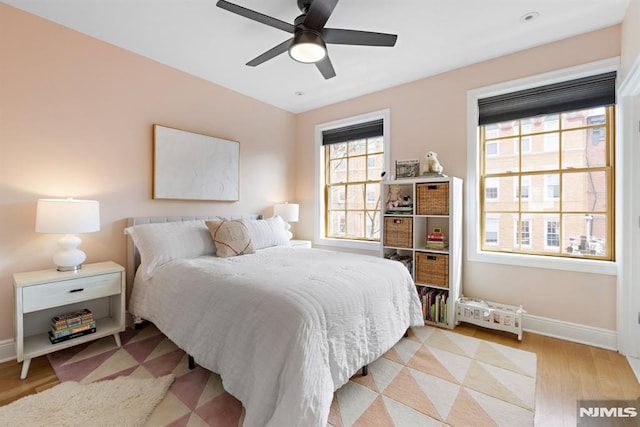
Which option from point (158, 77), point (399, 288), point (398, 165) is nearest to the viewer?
point (399, 288)

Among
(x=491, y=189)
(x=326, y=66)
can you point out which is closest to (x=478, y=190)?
(x=491, y=189)

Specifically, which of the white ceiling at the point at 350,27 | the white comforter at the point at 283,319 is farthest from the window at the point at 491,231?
the white ceiling at the point at 350,27

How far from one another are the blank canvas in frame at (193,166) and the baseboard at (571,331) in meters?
3.45

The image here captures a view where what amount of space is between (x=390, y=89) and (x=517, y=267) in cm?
245

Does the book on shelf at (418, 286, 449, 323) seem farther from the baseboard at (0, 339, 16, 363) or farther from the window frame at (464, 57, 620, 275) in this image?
the baseboard at (0, 339, 16, 363)

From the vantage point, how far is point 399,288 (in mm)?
2262

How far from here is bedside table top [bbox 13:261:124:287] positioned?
6.55 ft

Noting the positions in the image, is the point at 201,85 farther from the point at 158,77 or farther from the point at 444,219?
the point at 444,219

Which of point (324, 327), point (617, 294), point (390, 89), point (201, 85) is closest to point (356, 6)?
point (390, 89)

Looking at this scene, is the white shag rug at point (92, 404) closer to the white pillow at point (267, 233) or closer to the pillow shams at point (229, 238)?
the pillow shams at point (229, 238)

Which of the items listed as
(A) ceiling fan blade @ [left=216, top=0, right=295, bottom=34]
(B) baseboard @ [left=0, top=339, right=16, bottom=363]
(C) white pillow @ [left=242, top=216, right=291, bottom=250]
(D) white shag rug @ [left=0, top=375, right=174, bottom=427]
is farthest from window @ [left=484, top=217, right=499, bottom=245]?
(B) baseboard @ [left=0, top=339, right=16, bottom=363]

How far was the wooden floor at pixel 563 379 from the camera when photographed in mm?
1710

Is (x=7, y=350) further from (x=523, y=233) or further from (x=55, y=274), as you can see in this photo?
(x=523, y=233)

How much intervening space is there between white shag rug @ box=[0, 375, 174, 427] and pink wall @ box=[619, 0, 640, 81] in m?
3.77
